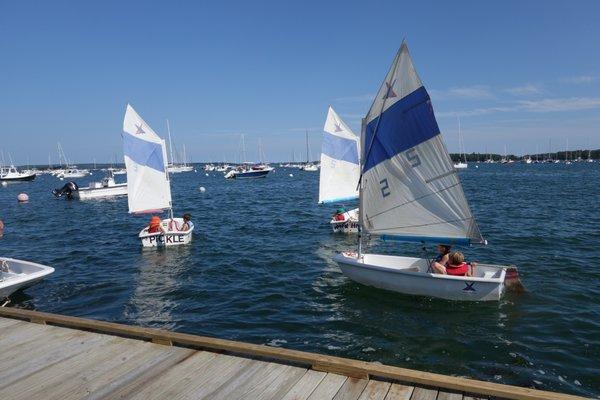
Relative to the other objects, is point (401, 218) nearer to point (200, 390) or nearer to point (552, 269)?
point (552, 269)

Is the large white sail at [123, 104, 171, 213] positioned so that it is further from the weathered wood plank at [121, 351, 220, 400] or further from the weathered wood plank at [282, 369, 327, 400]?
the weathered wood plank at [282, 369, 327, 400]

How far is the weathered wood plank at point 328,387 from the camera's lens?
5.87 meters

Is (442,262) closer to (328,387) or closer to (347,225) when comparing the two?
(328,387)

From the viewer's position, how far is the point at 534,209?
1405 inches

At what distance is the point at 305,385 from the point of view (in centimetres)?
615

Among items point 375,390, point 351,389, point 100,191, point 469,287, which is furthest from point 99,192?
point 375,390

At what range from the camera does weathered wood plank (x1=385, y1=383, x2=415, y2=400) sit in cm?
576

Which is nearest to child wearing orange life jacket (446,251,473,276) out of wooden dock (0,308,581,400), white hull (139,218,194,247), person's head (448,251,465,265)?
person's head (448,251,465,265)

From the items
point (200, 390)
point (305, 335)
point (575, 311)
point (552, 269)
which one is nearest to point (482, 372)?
point (305, 335)

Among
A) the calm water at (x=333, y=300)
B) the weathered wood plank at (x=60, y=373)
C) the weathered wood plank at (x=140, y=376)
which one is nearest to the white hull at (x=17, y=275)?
the calm water at (x=333, y=300)

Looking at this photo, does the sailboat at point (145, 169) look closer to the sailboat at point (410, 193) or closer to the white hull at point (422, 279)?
the white hull at point (422, 279)

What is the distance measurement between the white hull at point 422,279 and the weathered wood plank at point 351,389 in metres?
7.52

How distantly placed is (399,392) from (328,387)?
38.2 inches

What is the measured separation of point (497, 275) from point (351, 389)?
30.2 feet
